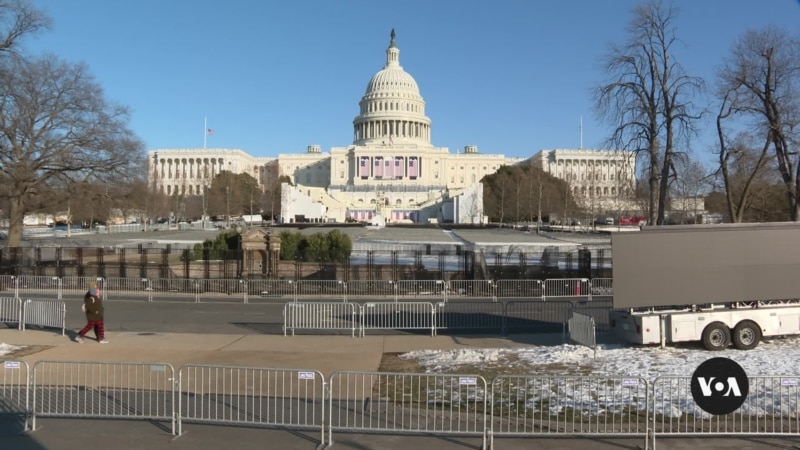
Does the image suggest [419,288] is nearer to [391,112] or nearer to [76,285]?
[76,285]

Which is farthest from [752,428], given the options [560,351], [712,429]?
[560,351]

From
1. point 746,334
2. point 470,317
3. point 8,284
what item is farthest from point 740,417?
point 8,284

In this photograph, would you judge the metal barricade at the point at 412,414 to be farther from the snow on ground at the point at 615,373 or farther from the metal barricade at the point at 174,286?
the metal barricade at the point at 174,286

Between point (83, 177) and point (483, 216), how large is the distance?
7844 centimetres

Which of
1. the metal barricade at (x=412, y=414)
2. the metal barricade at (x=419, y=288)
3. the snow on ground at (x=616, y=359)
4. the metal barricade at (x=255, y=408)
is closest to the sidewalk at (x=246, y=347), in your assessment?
the snow on ground at (x=616, y=359)

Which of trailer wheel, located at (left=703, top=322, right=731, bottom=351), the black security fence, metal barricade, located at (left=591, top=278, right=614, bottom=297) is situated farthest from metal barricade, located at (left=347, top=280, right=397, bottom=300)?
trailer wheel, located at (left=703, top=322, right=731, bottom=351)

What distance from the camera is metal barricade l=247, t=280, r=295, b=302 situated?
25.4m

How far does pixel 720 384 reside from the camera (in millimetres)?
7020

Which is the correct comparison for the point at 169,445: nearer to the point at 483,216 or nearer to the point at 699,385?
the point at 699,385

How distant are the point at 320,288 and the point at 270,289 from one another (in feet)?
6.70

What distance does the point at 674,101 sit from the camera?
30.3 meters

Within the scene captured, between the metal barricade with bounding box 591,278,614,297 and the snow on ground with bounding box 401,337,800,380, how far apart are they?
38.6 ft

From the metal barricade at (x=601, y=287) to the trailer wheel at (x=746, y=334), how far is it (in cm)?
1231

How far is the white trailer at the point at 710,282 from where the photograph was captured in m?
13.3
